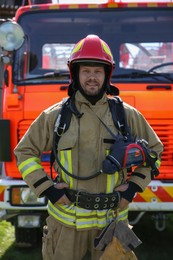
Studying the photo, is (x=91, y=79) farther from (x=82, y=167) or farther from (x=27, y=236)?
(x=27, y=236)

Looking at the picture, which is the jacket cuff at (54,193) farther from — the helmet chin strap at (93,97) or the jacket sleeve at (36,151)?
the helmet chin strap at (93,97)

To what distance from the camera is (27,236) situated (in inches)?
172

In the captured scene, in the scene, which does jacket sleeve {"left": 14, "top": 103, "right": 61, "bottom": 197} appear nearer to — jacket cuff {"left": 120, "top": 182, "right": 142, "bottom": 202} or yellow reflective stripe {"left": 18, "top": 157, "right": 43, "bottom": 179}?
yellow reflective stripe {"left": 18, "top": 157, "right": 43, "bottom": 179}

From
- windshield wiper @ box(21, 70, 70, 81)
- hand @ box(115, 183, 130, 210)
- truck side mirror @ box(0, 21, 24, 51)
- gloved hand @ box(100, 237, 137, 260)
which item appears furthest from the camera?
windshield wiper @ box(21, 70, 70, 81)

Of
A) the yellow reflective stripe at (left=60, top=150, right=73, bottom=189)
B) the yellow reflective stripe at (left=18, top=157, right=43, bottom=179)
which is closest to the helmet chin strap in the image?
the yellow reflective stripe at (left=60, top=150, right=73, bottom=189)

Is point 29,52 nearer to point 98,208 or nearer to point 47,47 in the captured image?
point 47,47

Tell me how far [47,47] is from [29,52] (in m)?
0.20

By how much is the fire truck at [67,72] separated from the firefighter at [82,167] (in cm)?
118

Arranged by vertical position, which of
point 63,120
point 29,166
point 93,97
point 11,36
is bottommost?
point 29,166

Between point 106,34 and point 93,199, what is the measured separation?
2.29m

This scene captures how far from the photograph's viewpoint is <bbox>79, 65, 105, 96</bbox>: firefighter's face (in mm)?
2656

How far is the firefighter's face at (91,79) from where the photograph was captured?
2.66 m

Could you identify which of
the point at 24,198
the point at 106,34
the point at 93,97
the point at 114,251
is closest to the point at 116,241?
the point at 114,251

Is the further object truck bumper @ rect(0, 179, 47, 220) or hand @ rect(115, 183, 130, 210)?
truck bumper @ rect(0, 179, 47, 220)
